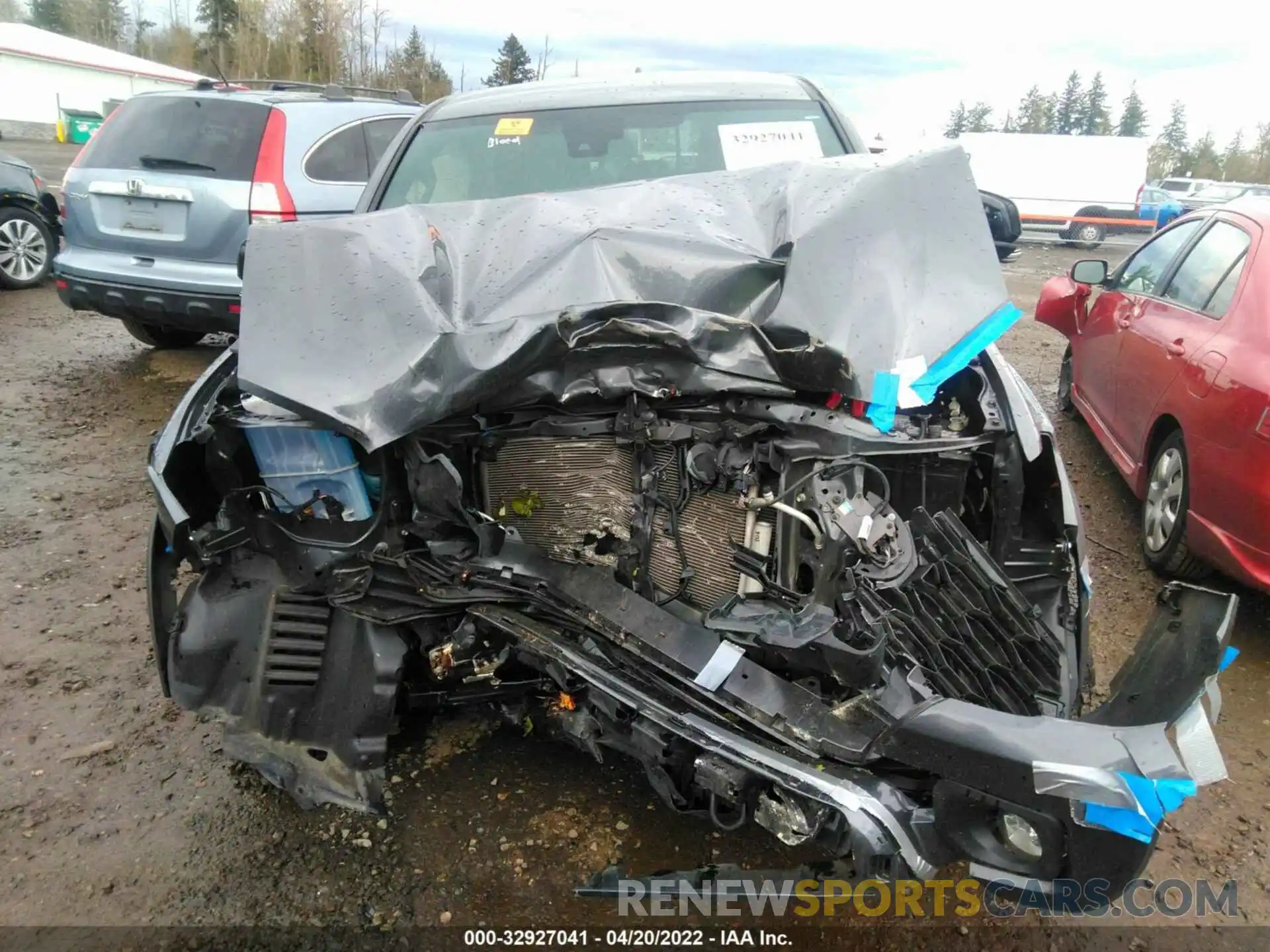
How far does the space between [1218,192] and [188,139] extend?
93.7 feet

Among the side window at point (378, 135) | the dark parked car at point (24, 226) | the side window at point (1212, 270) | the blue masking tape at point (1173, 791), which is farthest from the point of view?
the dark parked car at point (24, 226)

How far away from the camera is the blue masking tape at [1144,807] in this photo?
1382 millimetres

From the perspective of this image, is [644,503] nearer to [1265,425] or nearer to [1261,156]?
[1265,425]

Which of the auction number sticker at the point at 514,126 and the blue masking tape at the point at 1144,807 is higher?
the auction number sticker at the point at 514,126

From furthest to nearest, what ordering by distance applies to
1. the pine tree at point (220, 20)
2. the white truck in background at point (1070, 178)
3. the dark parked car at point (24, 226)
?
1. the pine tree at point (220, 20)
2. the white truck in background at point (1070, 178)
3. the dark parked car at point (24, 226)

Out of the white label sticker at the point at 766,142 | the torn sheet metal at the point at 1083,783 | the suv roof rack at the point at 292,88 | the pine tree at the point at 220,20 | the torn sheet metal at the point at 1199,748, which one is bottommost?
the torn sheet metal at the point at 1083,783

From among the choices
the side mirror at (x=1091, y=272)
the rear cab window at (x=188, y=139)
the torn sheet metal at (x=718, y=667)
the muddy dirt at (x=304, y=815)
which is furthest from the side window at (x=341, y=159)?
the torn sheet metal at (x=718, y=667)

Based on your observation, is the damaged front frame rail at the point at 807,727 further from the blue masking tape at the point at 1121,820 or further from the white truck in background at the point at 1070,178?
the white truck in background at the point at 1070,178

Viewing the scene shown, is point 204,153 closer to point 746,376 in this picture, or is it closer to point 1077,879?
point 746,376

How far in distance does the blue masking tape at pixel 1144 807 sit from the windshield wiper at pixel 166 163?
6181mm

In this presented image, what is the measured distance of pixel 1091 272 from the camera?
4.89 meters

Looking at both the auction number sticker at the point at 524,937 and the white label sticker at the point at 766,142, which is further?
the white label sticker at the point at 766,142

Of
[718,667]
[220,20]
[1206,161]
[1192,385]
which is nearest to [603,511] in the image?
[718,667]

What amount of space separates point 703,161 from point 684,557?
6.22ft
